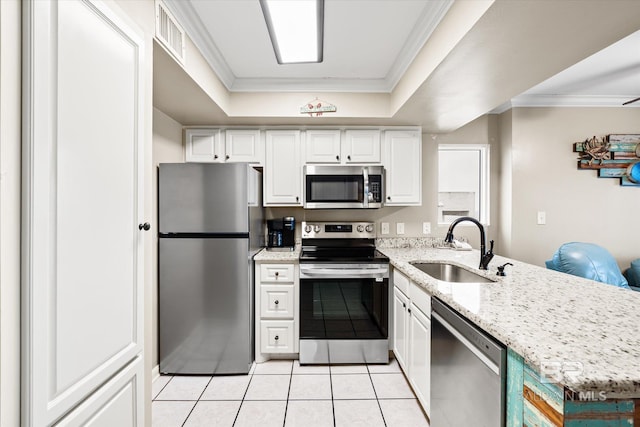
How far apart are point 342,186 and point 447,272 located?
1.23m

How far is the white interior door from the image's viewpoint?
757 mm

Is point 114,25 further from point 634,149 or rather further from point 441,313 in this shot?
point 634,149

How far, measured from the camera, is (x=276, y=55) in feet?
7.35

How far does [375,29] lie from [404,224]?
2.03 meters

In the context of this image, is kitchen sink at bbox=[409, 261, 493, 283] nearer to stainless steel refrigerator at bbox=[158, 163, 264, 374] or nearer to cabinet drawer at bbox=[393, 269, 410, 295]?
cabinet drawer at bbox=[393, 269, 410, 295]

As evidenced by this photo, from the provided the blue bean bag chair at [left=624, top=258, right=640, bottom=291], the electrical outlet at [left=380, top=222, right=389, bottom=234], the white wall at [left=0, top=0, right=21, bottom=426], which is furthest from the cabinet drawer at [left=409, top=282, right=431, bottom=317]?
the blue bean bag chair at [left=624, top=258, right=640, bottom=291]

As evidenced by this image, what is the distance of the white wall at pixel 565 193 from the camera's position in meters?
3.20

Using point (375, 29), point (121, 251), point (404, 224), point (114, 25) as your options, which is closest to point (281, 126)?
point (375, 29)

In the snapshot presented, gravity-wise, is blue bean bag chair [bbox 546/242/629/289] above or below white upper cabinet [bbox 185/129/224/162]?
below

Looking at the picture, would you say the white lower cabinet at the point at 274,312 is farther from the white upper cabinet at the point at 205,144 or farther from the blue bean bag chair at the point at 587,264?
the blue bean bag chair at the point at 587,264

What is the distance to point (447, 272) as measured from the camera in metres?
2.38

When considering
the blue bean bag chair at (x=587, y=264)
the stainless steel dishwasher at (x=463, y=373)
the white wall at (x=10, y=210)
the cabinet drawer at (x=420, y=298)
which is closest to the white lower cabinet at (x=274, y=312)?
the cabinet drawer at (x=420, y=298)

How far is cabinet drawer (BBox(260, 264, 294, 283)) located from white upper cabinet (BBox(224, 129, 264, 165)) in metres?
1.08

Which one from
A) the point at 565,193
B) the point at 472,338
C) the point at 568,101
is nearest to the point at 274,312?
the point at 472,338
